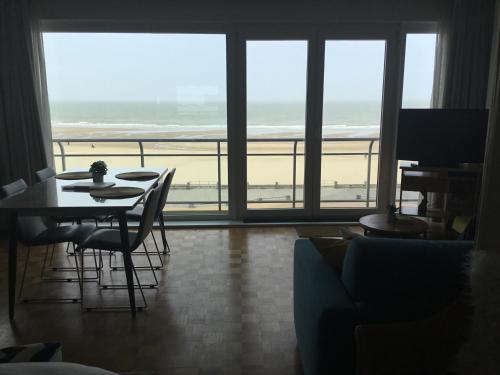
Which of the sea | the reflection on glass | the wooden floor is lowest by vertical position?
the wooden floor

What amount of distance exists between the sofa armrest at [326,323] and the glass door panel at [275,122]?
3.03 metres

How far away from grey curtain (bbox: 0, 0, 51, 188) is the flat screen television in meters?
3.78

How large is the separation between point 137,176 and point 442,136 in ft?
9.75

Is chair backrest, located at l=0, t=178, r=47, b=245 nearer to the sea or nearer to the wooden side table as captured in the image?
the sea

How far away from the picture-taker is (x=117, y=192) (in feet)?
9.18

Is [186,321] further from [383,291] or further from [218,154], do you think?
[218,154]

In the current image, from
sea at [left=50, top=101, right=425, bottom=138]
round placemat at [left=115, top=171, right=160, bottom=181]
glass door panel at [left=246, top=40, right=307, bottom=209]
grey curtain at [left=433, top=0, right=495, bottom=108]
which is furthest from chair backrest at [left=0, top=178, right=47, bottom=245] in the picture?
grey curtain at [left=433, top=0, right=495, bottom=108]

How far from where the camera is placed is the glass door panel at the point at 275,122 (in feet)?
15.0

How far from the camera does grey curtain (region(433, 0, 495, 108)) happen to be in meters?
4.24

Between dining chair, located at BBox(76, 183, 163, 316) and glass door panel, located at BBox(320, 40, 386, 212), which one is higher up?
glass door panel, located at BBox(320, 40, 386, 212)

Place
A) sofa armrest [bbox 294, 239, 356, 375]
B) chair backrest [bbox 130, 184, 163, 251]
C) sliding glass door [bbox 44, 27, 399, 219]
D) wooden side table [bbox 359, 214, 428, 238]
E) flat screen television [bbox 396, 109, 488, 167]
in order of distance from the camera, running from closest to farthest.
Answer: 1. sofa armrest [bbox 294, 239, 356, 375]
2. chair backrest [bbox 130, 184, 163, 251]
3. wooden side table [bbox 359, 214, 428, 238]
4. flat screen television [bbox 396, 109, 488, 167]
5. sliding glass door [bbox 44, 27, 399, 219]

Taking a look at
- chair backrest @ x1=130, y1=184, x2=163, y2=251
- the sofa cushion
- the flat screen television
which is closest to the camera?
→ the sofa cushion

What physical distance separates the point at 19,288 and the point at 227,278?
5.16 feet

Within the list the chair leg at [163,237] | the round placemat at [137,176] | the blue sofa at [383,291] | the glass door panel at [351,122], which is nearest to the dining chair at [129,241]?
the round placemat at [137,176]
